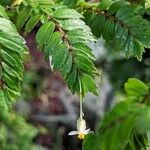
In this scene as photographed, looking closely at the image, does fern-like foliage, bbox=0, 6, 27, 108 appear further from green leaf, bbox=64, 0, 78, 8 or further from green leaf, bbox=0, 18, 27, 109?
green leaf, bbox=64, 0, 78, 8

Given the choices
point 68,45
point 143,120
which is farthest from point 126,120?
point 68,45

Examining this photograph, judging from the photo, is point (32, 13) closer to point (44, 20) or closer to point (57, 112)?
point (44, 20)

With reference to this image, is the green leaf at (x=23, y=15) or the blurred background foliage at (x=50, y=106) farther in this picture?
the blurred background foliage at (x=50, y=106)

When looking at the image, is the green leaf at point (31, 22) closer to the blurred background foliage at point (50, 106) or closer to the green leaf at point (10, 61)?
the green leaf at point (10, 61)

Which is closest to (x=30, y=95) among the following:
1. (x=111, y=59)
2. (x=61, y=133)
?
(x=61, y=133)

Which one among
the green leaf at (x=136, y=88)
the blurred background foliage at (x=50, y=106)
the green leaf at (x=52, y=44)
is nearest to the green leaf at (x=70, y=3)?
the green leaf at (x=52, y=44)

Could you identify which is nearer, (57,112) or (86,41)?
(86,41)

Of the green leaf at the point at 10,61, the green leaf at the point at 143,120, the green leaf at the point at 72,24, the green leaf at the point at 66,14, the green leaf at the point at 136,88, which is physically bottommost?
the green leaf at the point at 10,61
